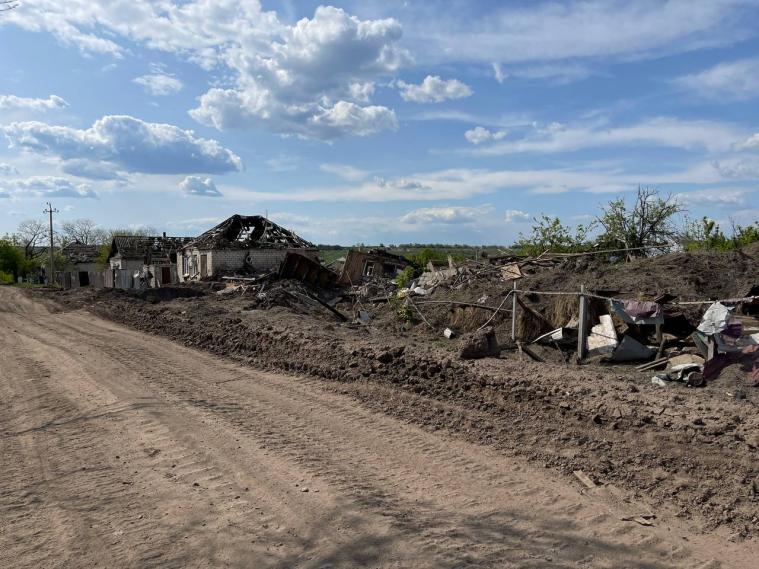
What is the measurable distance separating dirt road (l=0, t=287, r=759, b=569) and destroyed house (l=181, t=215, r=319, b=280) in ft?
83.4

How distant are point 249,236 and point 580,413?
3159 centimetres

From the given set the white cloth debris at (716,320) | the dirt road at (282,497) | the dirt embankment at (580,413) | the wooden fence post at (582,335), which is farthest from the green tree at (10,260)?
the white cloth debris at (716,320)

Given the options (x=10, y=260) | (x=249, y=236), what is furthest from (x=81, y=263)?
(x=249, y=236)

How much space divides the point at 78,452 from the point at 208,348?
692 centimetres

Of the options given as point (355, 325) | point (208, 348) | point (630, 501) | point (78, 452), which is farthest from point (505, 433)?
point (355, 325)

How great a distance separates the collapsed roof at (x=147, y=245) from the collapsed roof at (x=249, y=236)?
599 inches

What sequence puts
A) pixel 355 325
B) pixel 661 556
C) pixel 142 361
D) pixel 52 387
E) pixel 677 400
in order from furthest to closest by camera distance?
pixel 355 325 → pixel 142 361 → pixel 52 387 → pixel 677 400 → pixel 661 556

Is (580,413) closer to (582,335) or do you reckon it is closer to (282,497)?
(282,497)

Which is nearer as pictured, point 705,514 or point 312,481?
point 705,514

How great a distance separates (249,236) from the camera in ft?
119

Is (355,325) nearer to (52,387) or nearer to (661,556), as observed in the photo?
(52,387)

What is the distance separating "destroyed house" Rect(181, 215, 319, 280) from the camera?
3338 cm

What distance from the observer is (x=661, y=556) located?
4074mm

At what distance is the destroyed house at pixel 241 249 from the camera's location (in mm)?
33375
